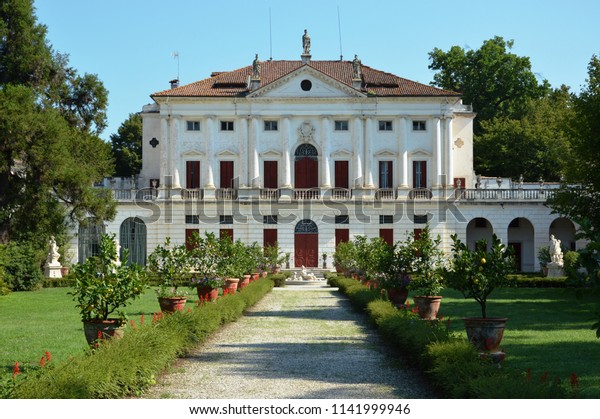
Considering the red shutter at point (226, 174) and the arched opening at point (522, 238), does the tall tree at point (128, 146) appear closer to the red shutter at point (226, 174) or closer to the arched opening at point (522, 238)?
the red shutter at point (226, 174)

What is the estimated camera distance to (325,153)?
53.4m

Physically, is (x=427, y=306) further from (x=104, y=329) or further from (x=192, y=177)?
(x=192, y=177)

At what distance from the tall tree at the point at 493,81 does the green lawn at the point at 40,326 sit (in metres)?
42.0

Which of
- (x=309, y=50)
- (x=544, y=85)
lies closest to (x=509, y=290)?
(x=309, y=50)

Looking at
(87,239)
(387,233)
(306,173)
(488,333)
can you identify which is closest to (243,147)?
(306,173)

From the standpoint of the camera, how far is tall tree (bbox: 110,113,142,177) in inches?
2655

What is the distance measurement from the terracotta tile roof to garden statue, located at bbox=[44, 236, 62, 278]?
13.3m

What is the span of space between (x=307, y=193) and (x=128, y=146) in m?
22.9

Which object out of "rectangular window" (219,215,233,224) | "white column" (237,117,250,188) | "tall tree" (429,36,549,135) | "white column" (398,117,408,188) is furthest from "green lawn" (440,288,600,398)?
"tall tree" (429,36,549,135)

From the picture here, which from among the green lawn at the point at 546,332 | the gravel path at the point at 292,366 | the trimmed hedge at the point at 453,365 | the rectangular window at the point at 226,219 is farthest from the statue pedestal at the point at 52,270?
the trimmed hedge at the point at 453,365

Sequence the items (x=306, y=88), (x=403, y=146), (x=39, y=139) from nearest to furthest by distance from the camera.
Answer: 1. (x=39, y=139)
2. (x=306, y=88)
3. (x=403, y=146)

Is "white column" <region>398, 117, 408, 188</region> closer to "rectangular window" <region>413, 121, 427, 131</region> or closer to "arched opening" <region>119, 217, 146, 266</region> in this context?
"rectangular window" <region>413, 121, 427, 131</region>

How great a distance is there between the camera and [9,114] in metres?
32.9

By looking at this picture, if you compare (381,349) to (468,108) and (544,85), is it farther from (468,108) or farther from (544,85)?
(544,85)
